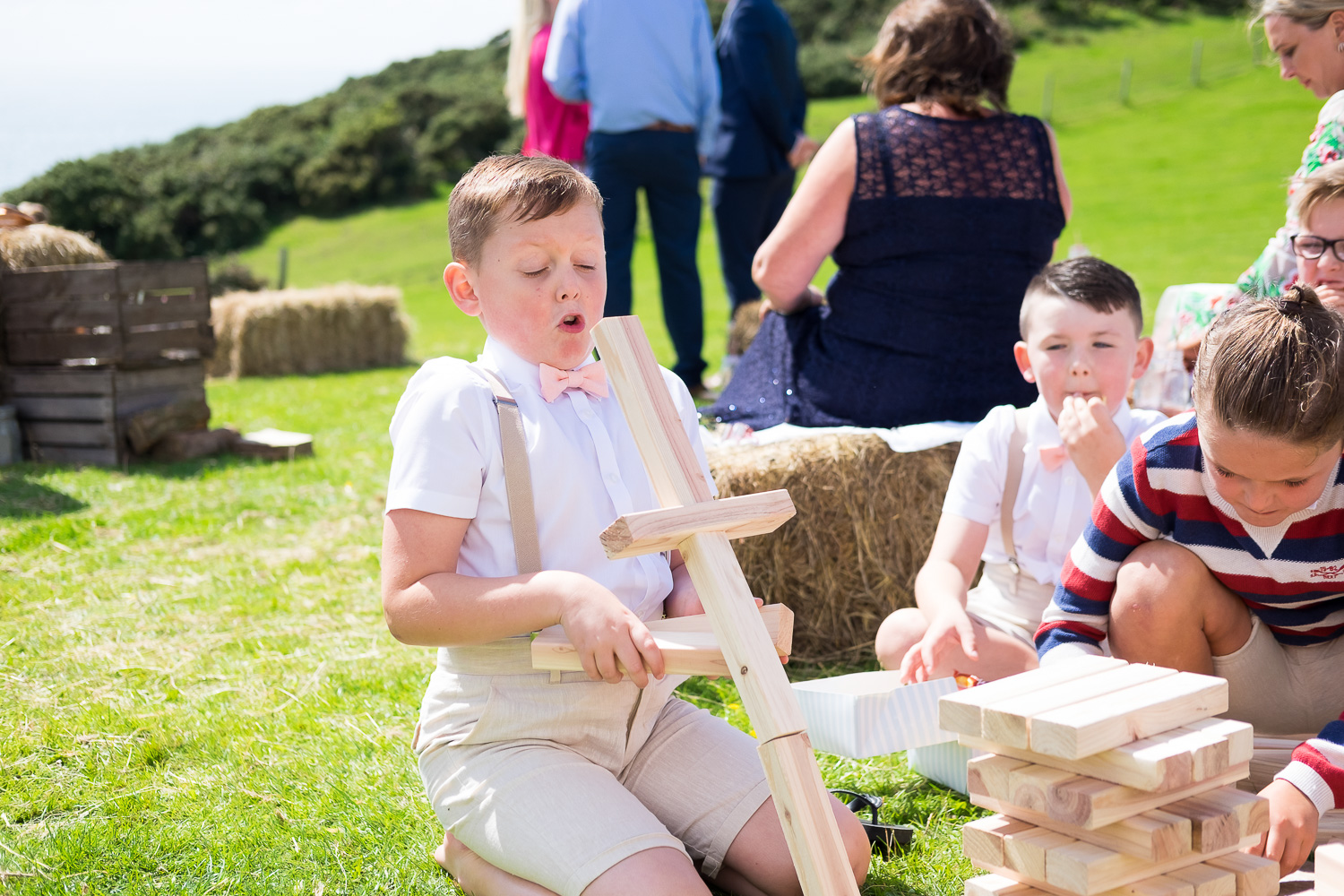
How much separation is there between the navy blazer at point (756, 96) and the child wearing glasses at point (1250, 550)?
4890 millimetres

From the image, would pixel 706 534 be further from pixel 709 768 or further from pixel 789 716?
pixel 709 768

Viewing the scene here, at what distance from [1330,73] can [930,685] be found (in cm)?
231

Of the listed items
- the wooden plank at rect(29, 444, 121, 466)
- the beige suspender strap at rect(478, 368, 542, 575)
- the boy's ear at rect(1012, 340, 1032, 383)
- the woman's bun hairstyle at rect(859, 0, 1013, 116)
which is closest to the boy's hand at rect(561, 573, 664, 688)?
the beige suspender strap at rect(478, 368, 542, 575)

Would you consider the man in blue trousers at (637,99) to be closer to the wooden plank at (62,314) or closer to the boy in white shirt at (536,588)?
the wooden plank at (62,314)

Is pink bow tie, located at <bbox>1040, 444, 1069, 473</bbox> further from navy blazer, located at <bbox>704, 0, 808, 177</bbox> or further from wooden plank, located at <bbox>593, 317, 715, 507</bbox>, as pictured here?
navy blazer, located at <bbox>704, 0, 808, 177</bbox>

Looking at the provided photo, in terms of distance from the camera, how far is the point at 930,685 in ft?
6.86

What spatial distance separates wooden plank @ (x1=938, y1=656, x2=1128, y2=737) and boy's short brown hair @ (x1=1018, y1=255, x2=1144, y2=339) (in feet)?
3.81

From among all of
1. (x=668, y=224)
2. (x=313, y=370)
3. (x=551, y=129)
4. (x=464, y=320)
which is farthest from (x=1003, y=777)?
(x=464, y=320)

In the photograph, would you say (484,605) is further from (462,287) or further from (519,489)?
(462,287)

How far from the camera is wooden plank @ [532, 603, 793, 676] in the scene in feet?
5.24

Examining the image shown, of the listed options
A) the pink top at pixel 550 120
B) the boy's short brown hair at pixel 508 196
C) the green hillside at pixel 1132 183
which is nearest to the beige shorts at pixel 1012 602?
the boy's short brown hair at pixel 508 196

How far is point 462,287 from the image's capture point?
7.04 ft

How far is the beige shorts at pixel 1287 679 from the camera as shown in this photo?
2.14 metres

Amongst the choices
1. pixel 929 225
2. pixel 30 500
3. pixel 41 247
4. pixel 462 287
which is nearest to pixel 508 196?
pixel 462 287
